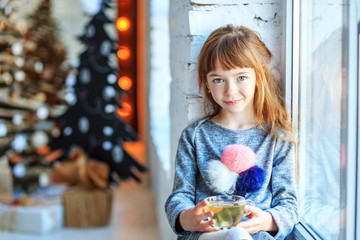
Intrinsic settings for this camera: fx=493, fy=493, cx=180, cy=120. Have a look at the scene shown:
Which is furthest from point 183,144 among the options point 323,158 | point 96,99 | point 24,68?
point 24,68

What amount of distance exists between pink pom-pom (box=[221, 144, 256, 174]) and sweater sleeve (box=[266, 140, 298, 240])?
0.08 m

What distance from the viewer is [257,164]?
1.42m

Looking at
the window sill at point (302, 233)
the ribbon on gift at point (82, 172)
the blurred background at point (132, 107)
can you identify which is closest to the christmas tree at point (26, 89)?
the blurred background at point (132, 107)

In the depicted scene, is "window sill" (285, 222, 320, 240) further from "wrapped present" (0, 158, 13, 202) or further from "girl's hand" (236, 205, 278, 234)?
"wrapped present" (0, 158, 13, 202)

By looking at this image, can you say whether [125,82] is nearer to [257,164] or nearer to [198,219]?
[257,164]

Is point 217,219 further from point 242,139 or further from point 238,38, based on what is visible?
point 238,38

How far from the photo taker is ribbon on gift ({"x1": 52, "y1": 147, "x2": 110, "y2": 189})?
3.59m

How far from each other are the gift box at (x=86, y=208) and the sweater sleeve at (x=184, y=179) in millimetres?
2085

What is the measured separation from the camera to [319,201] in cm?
147

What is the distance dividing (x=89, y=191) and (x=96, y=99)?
772mm

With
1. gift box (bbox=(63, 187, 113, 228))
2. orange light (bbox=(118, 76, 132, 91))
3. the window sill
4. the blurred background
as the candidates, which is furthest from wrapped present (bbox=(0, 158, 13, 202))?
the window sill

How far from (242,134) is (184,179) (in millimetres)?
216

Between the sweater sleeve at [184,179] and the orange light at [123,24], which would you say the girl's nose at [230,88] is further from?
the orange light at [123,24]

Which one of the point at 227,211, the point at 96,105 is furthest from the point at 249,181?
the point at 96,105
